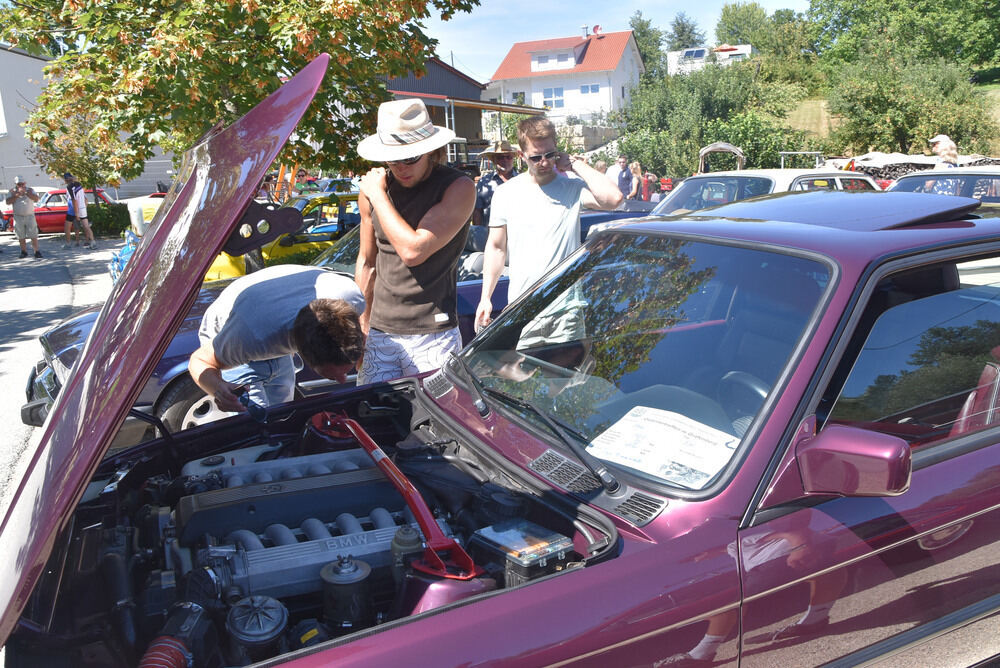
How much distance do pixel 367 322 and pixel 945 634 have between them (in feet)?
8.70

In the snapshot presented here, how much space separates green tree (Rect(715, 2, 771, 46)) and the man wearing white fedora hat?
4170 inches

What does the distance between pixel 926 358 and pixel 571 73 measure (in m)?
65.1

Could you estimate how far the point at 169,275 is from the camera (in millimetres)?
1686

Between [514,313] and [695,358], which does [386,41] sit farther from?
[695,358]

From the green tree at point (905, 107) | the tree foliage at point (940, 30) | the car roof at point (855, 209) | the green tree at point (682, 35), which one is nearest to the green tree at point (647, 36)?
the green tree at point (682, 35)

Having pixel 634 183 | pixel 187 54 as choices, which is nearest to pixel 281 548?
pixel 187 54

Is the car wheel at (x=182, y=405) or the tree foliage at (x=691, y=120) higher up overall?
the tree foliage at (x=691, y=120)

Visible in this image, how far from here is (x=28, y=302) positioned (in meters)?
10.9

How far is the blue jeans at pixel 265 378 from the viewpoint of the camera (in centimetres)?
358

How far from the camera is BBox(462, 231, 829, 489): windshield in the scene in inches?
77.7

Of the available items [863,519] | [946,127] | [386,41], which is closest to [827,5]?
[946,127]

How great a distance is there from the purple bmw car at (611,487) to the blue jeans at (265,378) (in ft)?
3.23

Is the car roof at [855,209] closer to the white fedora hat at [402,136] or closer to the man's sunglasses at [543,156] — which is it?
the white fedora hat at [402,136]

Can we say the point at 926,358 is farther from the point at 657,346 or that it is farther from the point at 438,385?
the point at 438,385
